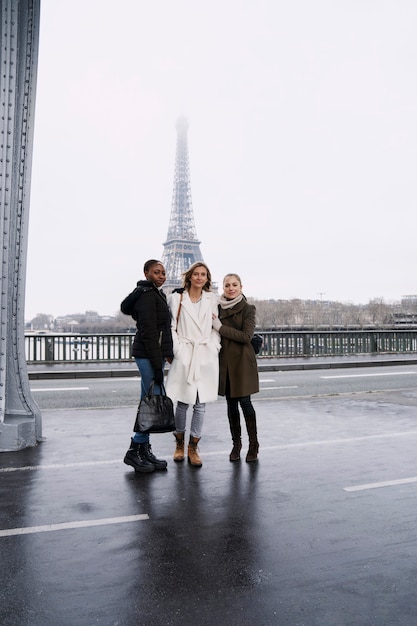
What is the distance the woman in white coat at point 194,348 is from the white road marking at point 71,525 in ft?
4.57

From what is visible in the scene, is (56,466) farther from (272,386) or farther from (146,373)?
(272,386)

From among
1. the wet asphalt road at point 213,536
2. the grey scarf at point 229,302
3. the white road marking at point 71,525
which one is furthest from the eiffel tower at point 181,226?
the white road marking at point 71,525

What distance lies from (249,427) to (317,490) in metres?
1.13

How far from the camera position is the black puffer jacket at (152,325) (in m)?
4.59

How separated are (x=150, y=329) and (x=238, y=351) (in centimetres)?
108

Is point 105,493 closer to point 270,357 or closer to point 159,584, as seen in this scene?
point 159,584

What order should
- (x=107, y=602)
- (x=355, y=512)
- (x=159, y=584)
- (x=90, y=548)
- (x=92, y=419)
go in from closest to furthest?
(x=107, y=602)
(x=159, y=584)
(x=90, y=548)
(x=355, y=512)
(x=92, y=419)

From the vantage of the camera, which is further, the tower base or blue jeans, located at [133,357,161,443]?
the tower base

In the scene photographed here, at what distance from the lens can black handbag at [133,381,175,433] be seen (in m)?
4.57

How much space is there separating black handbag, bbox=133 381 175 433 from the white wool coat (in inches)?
13.3

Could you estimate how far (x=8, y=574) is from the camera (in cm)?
292

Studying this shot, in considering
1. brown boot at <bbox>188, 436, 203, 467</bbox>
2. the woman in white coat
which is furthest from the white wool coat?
brown boot at <bbox>188, 436, 203, 467</bbox>

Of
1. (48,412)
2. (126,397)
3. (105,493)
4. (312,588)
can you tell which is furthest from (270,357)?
(312,588)

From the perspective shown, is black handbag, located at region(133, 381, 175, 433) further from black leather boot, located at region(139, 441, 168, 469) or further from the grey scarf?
the grey scarf
